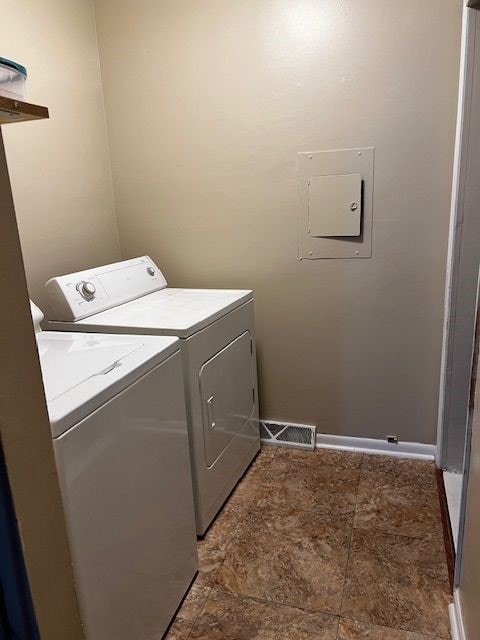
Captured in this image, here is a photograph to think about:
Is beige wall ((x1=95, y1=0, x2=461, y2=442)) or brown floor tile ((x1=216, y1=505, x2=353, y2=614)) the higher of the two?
beige wall ((x1=95, y1=0, x2=461, y2=442))

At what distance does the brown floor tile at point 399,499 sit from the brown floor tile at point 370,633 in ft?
1.50

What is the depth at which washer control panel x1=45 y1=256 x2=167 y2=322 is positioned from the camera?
187cm

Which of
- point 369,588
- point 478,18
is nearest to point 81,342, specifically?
point 369,588

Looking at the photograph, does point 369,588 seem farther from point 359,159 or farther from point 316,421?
point 359,159

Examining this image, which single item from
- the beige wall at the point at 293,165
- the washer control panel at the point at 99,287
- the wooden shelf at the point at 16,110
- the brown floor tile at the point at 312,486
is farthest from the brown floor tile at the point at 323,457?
the wooden shelf at the point at 16,110

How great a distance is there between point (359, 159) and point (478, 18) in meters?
0.65

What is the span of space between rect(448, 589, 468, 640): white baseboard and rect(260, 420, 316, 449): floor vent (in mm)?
1097

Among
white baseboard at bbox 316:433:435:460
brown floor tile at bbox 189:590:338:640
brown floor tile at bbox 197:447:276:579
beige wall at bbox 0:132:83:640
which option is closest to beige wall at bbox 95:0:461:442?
white baseboard at bbox 316:433:435:460

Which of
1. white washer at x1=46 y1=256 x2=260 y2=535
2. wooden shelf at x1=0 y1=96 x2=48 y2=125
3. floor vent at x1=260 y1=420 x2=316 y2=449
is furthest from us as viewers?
floor vent at x1=260 y1=420 x2=316 y2=449

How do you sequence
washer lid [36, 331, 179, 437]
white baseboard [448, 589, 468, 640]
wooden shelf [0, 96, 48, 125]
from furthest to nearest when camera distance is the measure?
1. white baseboard [448, 589, 468, 640]
2. washer lid [36, 331, 179, 437]
3. wooden shelf [0, 96, 48, 125]

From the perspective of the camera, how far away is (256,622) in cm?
151

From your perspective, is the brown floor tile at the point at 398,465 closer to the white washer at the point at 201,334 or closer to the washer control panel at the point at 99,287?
the white washer at the point at 201,334

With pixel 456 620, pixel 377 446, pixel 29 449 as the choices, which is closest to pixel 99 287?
pixel 29 449

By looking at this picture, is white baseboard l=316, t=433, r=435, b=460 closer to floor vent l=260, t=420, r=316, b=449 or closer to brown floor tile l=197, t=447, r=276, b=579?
floor vent l=260, t=420, r=316, b=449
